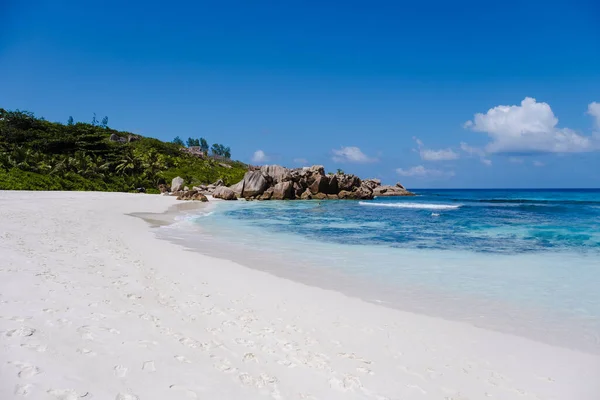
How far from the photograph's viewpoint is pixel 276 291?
810 centimetres

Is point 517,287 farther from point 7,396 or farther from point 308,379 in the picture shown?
point 7,396

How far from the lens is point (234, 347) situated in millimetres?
5059

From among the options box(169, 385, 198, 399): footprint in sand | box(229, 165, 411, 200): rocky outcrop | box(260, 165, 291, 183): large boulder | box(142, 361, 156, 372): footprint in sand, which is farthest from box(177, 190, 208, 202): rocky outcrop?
box(169, 385, 198, 399): footprint in sand

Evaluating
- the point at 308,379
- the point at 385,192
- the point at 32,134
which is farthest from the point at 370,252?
the point at 385,192

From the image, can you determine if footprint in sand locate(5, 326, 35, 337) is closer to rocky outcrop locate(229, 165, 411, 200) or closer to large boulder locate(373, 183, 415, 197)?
rocky outcrop locate(229, 165, 411, 200)

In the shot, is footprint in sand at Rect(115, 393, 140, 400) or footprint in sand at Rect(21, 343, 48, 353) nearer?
footprint in sand at Rect(115, 393, 140, 400)

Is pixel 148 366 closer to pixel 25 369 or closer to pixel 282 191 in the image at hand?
pixel 25 369

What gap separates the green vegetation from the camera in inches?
1508

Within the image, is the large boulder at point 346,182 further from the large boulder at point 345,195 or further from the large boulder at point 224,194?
the large boulder at point 224,194

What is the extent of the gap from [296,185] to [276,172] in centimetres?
484

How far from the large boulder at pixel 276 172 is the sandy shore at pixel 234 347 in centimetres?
5241

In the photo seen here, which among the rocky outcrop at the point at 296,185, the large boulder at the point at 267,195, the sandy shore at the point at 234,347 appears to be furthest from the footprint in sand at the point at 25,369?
the large boulder at the point at 267,195

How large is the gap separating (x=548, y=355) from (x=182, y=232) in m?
15.3

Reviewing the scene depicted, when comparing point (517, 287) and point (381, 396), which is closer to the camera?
point (381, 396)
